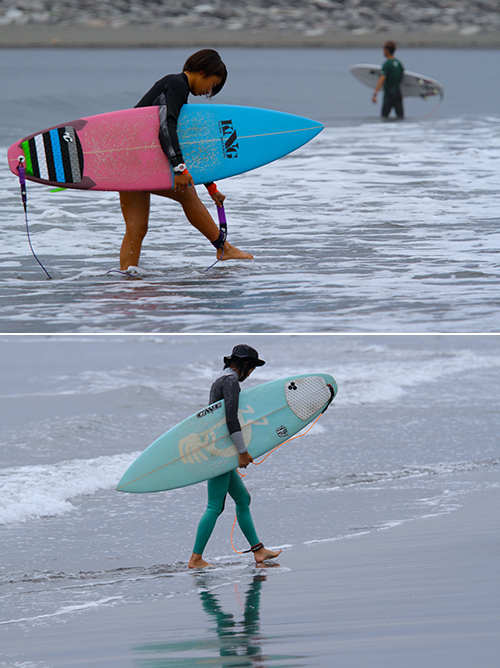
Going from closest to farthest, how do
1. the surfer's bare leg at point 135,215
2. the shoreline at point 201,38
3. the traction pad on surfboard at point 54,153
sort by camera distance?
the surfer's bare leg at point 135,215 → the traction pad on surfboard at point 54,153 → the shoreline at point 201,38

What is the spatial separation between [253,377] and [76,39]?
142ft

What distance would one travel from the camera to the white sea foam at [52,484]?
17.6ft

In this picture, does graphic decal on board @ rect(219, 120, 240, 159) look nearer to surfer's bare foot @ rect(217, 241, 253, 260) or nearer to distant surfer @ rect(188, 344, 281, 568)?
surfer's bare foot @ rect(217, 241, 253, 260)

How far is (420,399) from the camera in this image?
9.03 metres

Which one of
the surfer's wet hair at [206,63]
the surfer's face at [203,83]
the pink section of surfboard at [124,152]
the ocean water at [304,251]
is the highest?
the surfer's wet hair at [206,63]

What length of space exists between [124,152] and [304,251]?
1.61 m

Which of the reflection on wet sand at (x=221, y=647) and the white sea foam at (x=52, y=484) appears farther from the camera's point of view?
the white sea foam at (x=52, y=484)

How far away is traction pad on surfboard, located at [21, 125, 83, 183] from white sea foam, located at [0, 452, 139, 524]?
2100 millimetres

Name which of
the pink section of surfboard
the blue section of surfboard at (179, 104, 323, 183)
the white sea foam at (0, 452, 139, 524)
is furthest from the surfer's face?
the white sea foam at (0, 452, 139, 524)

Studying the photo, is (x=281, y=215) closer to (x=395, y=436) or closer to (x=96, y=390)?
(x=395, y=436)

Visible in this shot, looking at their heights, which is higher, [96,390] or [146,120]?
[146,120]

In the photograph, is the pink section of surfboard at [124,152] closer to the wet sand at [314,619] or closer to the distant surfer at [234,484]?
the distant surfer at [234,484]

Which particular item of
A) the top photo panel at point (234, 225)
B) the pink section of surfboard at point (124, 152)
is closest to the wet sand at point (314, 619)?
the top photo panel at point (234, 225)

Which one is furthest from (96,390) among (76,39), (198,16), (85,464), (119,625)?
(198,16)
